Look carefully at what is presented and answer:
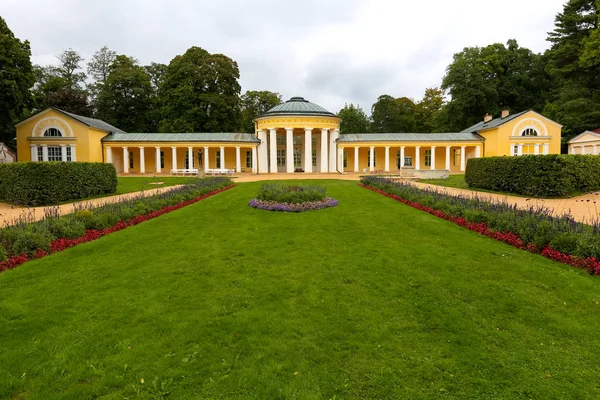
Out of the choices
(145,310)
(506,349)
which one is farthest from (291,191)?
(506,349)

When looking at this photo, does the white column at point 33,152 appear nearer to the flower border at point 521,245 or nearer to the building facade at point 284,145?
the building facade at point 284,145

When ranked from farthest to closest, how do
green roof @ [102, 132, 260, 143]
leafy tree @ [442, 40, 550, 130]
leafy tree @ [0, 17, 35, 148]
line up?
leafy tree @ [442, 40, 550, 130]
green roof @ [102, 132, 260, 143]
leafy tree @ [0, 17, 35, 148]

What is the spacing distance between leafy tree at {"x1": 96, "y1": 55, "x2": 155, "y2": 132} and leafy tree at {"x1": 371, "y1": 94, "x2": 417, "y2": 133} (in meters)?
39.7

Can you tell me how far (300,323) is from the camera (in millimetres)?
4582

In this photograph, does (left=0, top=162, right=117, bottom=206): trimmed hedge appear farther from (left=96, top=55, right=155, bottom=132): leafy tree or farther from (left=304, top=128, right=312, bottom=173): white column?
(left=96, top=55, right=155, bottom=132): leafy tree

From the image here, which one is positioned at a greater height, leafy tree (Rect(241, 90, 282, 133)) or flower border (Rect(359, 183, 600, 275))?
leafy tree (Rect(241, 90, 282, 133))

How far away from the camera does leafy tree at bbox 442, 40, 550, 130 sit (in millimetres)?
51406

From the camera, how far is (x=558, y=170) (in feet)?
48.0

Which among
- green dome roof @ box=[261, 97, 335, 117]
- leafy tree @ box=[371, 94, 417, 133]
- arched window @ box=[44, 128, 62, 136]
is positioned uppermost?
leafy tree @ box=[371, 94, 417, 133]

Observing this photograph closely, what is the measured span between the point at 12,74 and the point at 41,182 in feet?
67.7

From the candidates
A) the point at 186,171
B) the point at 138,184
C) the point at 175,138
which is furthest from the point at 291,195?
the point at 175,138

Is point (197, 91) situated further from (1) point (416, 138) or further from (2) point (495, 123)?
(2) point (495, 123)

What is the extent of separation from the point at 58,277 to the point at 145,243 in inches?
90.6

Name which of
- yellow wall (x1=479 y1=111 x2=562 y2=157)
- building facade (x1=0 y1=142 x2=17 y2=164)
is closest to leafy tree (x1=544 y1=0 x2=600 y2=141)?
yellow wall (x1=479 y1=111 x2=562 y2=157)
